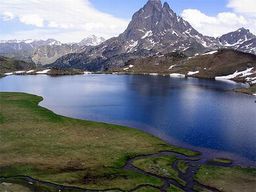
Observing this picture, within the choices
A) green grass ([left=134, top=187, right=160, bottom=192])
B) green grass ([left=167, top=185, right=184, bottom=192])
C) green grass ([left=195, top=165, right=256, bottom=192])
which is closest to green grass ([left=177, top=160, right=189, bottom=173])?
green grass ([left=195, top=165, right=256, bottom=192])

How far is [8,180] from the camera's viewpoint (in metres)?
66.9

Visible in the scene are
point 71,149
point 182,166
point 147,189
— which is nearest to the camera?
point 147,189

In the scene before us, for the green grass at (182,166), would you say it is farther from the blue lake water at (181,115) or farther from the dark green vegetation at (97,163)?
the blue lake water at (181,115)

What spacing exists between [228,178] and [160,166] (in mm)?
13497

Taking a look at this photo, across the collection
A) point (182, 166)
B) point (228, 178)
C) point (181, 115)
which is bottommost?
point (228, 178)

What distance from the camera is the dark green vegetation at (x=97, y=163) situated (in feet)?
221

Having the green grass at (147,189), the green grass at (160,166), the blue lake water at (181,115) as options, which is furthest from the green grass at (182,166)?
the blue lake water at (181,115)

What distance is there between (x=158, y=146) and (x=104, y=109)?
191ft

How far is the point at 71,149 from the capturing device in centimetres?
8750

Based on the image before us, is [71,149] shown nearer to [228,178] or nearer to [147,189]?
[147,189]

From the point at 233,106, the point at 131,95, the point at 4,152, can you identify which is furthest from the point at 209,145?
the point at 131,95

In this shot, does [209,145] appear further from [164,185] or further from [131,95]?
[131,95]

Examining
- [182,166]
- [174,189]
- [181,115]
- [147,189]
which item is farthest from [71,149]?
[181,115]

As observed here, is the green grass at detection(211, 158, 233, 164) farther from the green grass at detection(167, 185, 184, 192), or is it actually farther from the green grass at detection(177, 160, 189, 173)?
the green grass at detection(167, 185, 184, 192)
